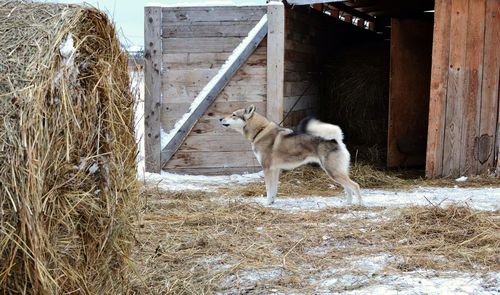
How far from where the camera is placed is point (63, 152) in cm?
253

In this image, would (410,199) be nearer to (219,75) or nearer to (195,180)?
(195,180)

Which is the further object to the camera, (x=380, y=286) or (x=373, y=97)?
(x=373, y=97)

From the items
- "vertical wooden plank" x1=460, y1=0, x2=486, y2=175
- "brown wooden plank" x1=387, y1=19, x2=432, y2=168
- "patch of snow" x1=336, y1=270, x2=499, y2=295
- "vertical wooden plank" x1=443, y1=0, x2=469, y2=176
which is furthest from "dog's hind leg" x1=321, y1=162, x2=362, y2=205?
"brown wooden plank" x1=387, y1=19, x2=432, y2=168

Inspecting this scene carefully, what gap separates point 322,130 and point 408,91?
150 inches

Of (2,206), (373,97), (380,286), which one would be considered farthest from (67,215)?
(373,97)

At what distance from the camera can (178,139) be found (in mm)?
8109

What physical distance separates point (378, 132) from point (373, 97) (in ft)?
2.15

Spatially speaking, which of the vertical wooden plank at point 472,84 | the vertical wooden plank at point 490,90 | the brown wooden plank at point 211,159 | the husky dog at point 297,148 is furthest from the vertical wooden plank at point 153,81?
the vertical wooden plank at point 490,90

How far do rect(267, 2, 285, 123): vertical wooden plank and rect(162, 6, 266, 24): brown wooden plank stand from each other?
21 centimetres

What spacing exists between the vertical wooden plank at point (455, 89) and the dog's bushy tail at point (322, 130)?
84.1 inches

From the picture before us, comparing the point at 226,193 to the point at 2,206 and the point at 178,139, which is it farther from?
the point at 2,206

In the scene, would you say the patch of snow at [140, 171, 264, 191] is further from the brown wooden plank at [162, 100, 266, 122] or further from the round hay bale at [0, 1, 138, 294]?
the round hay bale at [0, 1, 138, 294]

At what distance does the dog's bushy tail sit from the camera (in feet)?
20.4

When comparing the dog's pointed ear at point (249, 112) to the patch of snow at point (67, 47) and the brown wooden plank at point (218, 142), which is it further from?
the patch of snow at point (67, 47)
